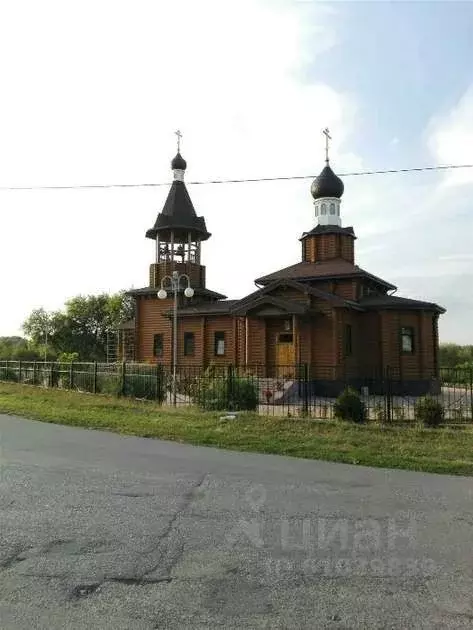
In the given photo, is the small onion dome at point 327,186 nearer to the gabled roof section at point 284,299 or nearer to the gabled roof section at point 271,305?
the gabled roof section at point 284,299

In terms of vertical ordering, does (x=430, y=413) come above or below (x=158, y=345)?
below

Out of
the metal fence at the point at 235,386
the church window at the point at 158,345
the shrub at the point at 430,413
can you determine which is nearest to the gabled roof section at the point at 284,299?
the metal fence at the point at 235,386

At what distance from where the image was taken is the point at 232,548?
5027mm

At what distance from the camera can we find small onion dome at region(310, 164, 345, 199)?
107 feet

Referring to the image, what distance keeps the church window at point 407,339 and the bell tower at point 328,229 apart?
630 centimetres

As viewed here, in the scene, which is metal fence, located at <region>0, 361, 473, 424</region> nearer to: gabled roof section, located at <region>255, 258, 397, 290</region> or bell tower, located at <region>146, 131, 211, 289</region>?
gabled roof section, located at <region>255, 258, 397, 290</region>

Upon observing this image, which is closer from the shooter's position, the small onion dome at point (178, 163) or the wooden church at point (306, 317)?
the wooden church at point (306, 317)

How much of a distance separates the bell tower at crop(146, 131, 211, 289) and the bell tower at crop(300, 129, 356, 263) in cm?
611

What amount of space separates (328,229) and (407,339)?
7.81 m

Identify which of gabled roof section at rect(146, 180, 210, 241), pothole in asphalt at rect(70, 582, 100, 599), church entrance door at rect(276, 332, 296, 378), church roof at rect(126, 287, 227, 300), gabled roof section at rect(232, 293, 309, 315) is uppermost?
gabled roof section at rect(146, 180, 210, 241)

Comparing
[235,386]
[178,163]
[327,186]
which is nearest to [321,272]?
[327,186]

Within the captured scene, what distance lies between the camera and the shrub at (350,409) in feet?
48.0

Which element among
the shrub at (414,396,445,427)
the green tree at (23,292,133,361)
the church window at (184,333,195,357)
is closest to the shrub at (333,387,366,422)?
the shrub at (414,396,445,427)

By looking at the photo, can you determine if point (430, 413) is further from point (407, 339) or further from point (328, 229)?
point (328, 229)
